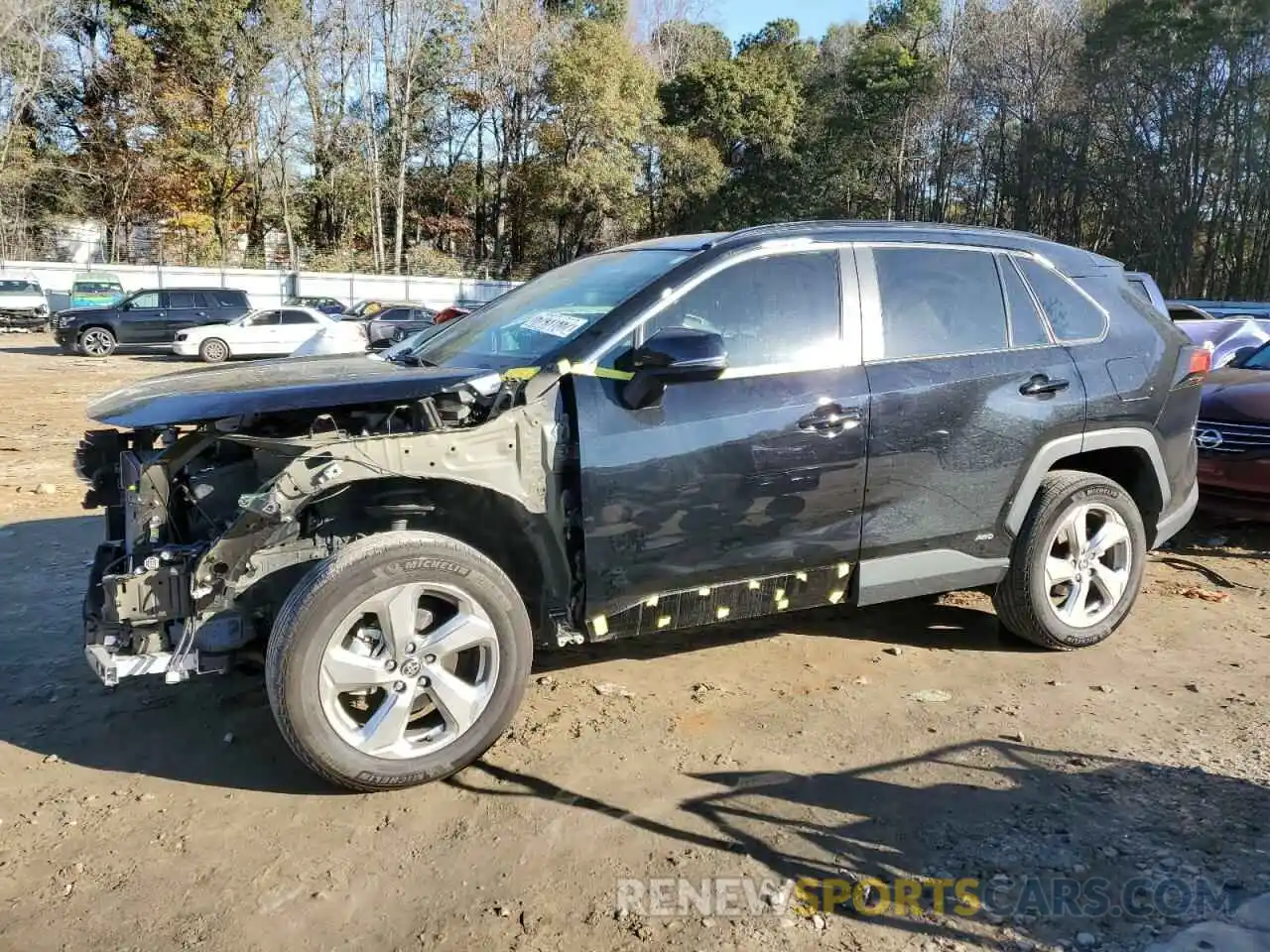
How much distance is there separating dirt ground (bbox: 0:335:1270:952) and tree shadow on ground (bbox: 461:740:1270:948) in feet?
0.03

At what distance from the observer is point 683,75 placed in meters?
47.2

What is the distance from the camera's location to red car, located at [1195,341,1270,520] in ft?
20.1

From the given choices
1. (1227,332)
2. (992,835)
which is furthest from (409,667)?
(1227,332)

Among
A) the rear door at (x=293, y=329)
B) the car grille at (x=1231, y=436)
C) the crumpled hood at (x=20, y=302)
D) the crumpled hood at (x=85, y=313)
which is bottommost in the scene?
the car grille at (x=1231, y=436)

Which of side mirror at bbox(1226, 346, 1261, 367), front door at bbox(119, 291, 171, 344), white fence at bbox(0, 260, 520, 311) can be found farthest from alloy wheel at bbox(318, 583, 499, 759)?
white fence at bbox(0, 260, 520, 311)

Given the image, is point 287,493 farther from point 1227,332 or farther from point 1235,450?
point 1227,332

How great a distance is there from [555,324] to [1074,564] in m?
2.62

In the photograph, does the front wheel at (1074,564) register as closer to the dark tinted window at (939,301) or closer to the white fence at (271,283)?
the dark tinted window at (939,301)

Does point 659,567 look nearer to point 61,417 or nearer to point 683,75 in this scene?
point 61,417

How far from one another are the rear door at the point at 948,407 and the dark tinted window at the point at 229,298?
23.5m

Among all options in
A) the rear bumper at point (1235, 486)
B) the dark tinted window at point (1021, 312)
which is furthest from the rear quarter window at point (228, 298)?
the dark tinted window at point (1021, 312)

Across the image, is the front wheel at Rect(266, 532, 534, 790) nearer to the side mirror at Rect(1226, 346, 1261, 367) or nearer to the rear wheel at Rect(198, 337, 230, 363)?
the side mirror at Rect(1226, 346, 1261, 367)

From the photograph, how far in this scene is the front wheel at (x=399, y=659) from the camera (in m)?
2.97

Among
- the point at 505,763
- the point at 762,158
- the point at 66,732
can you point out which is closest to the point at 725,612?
the point at 505,763
